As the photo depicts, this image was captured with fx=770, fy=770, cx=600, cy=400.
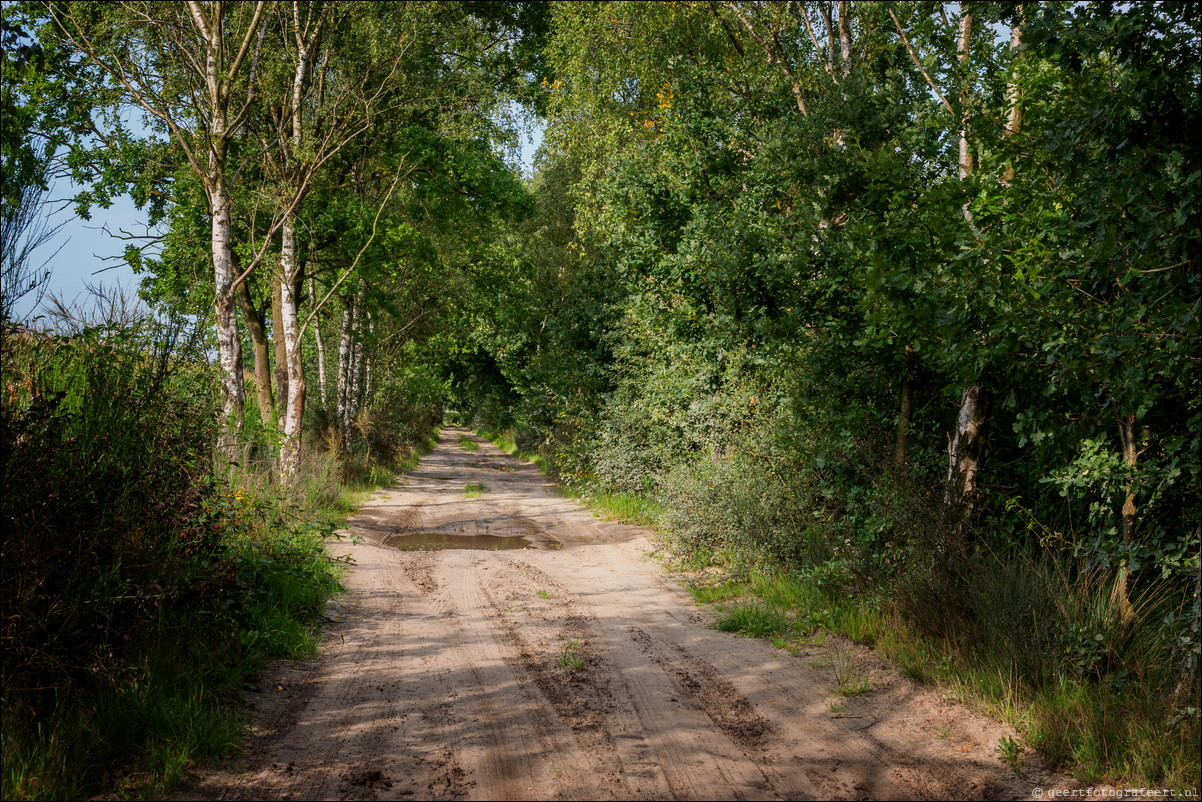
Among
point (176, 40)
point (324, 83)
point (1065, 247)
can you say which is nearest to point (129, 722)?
point (1065, 247)

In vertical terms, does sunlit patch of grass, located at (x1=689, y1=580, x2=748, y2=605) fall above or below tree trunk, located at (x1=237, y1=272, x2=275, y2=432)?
below

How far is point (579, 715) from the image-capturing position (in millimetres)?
4934

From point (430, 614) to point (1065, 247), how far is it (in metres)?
6.24

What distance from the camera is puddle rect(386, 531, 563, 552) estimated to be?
11.9 meters

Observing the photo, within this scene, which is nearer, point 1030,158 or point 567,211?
point 1030,158

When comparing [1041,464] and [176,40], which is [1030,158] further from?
[176,40]

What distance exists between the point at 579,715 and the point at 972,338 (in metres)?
3.65

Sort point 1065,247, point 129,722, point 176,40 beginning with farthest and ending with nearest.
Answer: point 176,40 → point 1065,247 → point 129,722

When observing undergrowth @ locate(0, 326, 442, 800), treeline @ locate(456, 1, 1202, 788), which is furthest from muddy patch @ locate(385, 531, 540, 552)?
undergrowth @ locate(0, 326, 442, 800)

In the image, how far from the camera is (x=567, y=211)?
32.0m

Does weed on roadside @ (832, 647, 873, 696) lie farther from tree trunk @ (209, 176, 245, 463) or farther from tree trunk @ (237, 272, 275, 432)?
tree trunk @ (237, 272, 275, 432)

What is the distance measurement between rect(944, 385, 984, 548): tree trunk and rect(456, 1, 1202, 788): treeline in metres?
0.03

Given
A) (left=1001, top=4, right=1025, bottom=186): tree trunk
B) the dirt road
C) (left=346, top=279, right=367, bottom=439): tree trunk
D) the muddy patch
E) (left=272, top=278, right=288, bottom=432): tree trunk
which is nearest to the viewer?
the dirt road

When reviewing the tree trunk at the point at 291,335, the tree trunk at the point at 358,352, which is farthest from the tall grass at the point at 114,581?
the tree trunk at the point at 358,352
